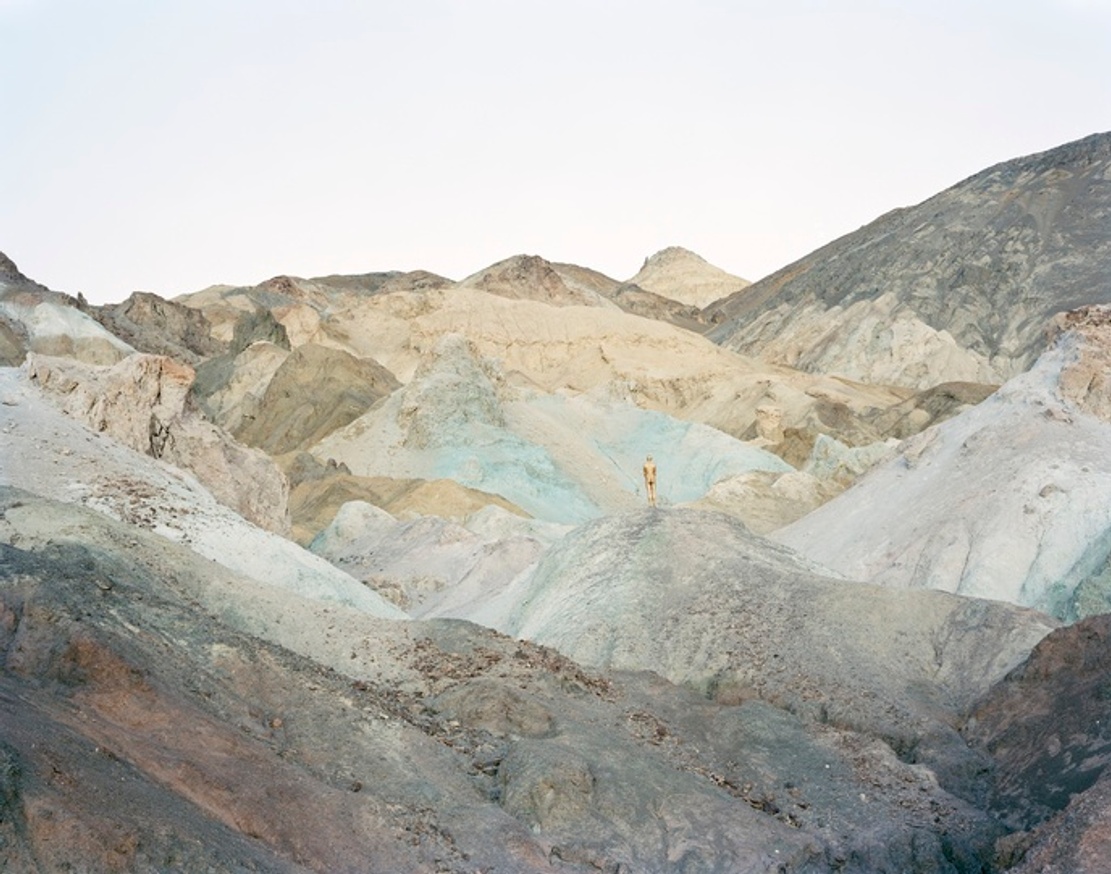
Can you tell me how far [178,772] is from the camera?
11.4 m

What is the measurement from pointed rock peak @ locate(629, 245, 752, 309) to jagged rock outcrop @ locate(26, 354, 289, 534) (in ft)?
358

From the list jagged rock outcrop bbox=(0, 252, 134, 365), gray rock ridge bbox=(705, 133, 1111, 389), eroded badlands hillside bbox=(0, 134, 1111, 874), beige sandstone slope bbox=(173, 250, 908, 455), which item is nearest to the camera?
eroded badlands hillside bbox=(0, 134, 1111, 874)

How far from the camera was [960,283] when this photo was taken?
90312 millimetres

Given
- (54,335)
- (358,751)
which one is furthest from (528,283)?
(358,751)

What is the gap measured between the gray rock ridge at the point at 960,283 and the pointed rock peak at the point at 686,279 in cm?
3265

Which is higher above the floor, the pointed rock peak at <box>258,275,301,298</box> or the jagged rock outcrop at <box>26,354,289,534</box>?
the pointed rock peak at <box>258,275,301,298</box>

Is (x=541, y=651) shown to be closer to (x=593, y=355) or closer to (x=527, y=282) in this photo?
(x=593, y=355)

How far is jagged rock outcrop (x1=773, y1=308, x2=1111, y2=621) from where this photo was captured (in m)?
23.9

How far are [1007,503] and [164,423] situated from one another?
14.3 m

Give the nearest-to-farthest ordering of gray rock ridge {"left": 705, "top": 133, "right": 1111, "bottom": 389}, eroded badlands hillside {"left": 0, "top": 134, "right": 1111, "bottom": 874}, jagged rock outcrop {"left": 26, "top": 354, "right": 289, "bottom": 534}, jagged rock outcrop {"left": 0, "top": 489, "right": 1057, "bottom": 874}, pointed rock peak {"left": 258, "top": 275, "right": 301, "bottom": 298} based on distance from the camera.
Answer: jagged rock outcrop {"left": 0, "top": 489, "right": 1057, "bottom": 874}, eroded badlands hillside {"left": 0, "top": 134, "right": 1111, "bottom": 874}, jagged rock outcrop {"left": 26, "top": 354, "right": 289, "bottom": 534}, gray rock ridge {"left": 705, "top": 133, "right": 1111, "bottom": 389}, pointed rock peak {"left": 258, "top": 275, "right": 301, "bottom": 298}

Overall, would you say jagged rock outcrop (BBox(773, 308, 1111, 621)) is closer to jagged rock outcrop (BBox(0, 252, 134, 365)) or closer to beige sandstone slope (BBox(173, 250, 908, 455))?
jagged rock outcrop (BBox(0, 252, 134, 365))

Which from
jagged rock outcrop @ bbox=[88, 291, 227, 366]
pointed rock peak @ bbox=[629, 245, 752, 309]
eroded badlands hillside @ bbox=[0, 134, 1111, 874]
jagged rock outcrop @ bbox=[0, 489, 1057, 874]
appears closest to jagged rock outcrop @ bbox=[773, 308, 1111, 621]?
eroded badlands hillside @ bbox=[0, 134, 1111, 874]

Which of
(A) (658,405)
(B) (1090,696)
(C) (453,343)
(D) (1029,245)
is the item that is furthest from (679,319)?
(B) (1090,696)

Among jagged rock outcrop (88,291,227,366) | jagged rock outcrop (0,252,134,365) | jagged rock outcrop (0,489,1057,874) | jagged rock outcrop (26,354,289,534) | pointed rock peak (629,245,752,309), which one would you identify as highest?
pointed rock peak (629,245,752,309)
